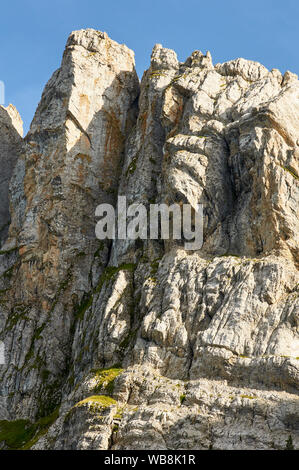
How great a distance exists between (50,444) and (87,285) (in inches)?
1100

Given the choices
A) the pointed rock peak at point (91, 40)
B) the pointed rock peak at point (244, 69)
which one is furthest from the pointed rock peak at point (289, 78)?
the pointed rock peak at point (91, 40)

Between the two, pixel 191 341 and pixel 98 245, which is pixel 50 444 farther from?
pixel 98 245

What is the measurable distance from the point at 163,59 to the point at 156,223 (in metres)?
28.8

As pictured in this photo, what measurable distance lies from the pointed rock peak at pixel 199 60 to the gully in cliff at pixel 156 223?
2096 cm

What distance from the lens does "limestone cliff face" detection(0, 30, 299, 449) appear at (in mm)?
48188

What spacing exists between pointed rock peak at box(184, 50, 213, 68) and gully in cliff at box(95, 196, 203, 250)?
2096 centimetres

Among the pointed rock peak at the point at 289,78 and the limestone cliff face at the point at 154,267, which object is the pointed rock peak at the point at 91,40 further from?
the pointed rock peak at the point at 289,78

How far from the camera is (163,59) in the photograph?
8269cm

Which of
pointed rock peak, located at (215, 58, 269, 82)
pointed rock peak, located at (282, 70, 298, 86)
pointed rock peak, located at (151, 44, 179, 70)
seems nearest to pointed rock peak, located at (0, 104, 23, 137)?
pointed rock peak, located at (151, 44, 179, 70)

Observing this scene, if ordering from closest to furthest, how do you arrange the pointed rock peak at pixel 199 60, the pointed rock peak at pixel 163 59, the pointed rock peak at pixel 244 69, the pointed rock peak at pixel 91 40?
1. the pointed rock peak at pixel 244 69
2. the pointed rock peak at pixel 199 60
3. the pointed rock peak at pixel 163 59
4. the pointed rock peak at pixel 91 40

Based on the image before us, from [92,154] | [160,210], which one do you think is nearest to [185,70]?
[92,154]

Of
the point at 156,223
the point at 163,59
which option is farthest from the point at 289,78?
the point at 156,223

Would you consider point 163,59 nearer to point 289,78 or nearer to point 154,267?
point 289,78

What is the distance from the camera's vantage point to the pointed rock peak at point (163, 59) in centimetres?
8200
